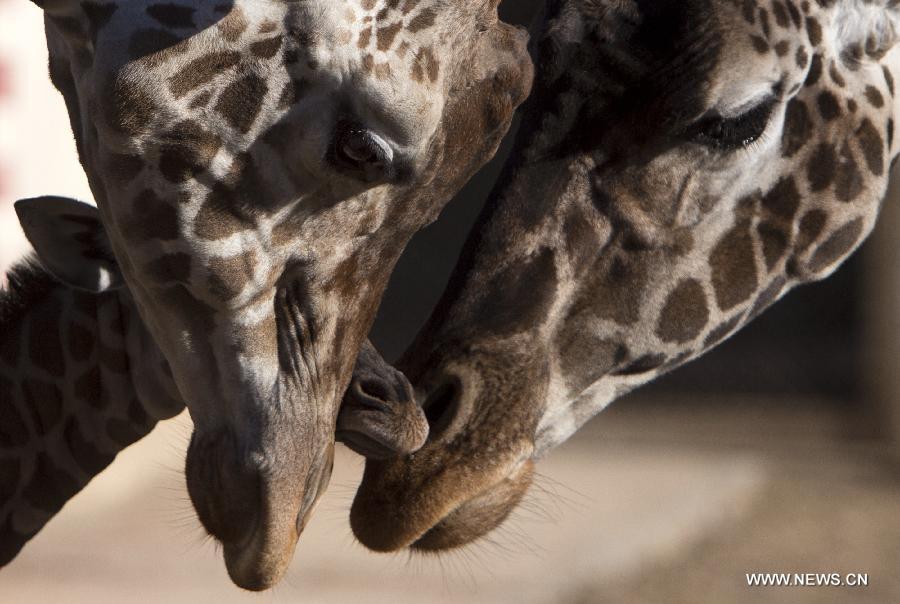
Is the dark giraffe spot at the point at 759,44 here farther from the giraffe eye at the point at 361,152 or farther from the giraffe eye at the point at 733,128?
the giraffe eye at the point at 361,152

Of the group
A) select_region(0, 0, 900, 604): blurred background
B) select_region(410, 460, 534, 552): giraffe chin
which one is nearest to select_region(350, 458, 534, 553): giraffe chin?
select_region(410, 460, 534, 552): giraffe chin

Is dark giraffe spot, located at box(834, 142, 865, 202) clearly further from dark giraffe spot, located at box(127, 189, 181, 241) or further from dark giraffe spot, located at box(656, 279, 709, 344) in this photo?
dark giraffe spot, located at box(127, 189, 181, 241)

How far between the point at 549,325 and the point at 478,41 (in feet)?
2.55

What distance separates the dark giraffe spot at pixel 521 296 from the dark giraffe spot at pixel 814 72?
0.57 m

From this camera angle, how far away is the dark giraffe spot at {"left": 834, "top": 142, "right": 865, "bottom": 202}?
2.53 metres

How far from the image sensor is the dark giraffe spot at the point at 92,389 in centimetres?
230

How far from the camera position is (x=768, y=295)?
2.59 meters

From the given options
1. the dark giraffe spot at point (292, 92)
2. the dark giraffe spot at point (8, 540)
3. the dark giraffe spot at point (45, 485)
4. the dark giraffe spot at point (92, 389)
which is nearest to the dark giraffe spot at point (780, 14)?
the dark giraffe spot at point (292, 92)

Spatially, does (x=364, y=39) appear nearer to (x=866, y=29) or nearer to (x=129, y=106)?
(x=129, y=106)

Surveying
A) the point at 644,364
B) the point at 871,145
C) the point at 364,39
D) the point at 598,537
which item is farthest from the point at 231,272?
the point at 598,537

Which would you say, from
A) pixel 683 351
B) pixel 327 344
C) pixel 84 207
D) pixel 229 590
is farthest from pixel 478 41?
pixel 229 590

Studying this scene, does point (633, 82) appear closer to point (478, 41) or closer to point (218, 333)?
point (478, 41)

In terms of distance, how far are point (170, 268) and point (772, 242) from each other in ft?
4.12

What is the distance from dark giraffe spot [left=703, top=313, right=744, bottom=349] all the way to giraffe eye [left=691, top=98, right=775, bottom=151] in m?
0.35
